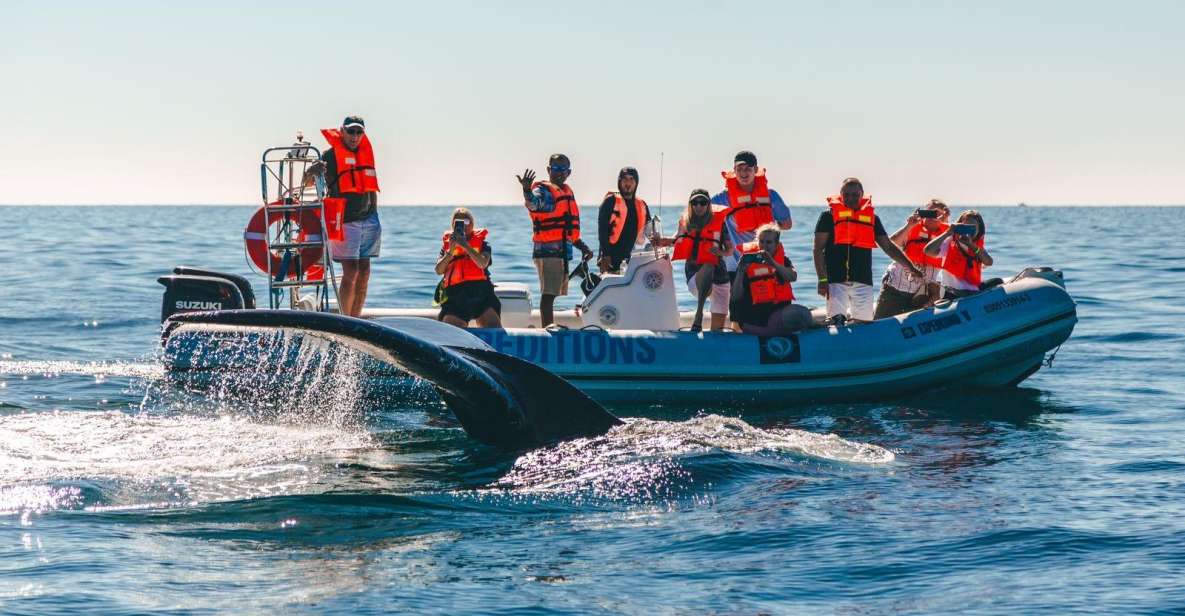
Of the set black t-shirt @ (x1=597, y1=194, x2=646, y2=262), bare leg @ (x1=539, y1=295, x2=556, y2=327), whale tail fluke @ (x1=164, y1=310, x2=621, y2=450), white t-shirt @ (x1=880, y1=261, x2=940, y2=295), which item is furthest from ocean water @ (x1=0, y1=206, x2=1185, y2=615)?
black t-shirt @ (x1=597, y1=194, x2=646, y2=262)

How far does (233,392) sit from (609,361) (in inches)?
136

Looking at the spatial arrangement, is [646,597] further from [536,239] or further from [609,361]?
[536,239]

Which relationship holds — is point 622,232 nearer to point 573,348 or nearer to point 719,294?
point 719,294

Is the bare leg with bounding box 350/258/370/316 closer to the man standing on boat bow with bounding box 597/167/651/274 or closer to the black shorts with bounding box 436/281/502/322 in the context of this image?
the black shorts with bounding box 436/281/502/322

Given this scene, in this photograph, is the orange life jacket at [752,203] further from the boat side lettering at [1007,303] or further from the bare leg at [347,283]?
the bare leg at [347,283]

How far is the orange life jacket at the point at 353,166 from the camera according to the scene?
12.6 m

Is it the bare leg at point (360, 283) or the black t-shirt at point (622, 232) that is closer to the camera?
the bare leg at point (360, 283)

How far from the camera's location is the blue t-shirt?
13.3m

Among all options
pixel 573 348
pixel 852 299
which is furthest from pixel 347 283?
pixel 852 299

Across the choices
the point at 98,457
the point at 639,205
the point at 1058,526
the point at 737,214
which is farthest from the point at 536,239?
the point at 1058,526

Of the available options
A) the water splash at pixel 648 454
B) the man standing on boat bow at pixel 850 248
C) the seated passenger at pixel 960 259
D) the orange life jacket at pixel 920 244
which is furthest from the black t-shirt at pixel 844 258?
the water splash at pixel 648 454

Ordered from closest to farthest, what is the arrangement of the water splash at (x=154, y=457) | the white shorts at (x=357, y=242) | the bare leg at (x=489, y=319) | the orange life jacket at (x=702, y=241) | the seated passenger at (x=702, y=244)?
1. the water splash at (x=154, y=457)
2. the white shorts at (x=357, y=242)
3. the seated passenger at (x=702, y=244)
4. the orange life jacket at (x=702, y=241)
5. the bare leg at (x=489, y=319)

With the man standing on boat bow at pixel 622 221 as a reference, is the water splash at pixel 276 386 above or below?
below

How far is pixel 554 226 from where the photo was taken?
44.2ft
